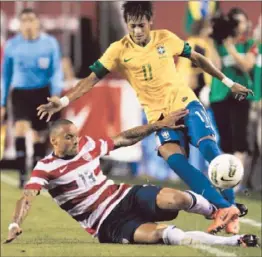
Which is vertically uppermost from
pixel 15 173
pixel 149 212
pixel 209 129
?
pixel 209 129

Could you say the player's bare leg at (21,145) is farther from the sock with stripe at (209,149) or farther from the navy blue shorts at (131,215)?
the sock with stripe at (209,149)

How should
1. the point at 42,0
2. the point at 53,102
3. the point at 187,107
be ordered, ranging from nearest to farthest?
the point at 53,102 < the point at 187,107 < the point at 42,0

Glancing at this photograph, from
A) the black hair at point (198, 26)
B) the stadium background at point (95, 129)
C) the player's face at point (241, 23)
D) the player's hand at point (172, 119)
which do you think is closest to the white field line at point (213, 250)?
the stadium background at point (95, 129)

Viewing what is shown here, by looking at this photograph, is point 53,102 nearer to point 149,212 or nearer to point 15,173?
point 149,212

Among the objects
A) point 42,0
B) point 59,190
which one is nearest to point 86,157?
point 59,190

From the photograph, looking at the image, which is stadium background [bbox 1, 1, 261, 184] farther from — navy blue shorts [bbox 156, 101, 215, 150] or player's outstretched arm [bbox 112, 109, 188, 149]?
player's outstretched arm [bbox 112, 109, 188, 149]

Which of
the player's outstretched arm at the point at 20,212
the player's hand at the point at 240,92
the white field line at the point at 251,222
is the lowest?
the white field line at the point at 251,222

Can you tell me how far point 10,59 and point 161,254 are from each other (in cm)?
487

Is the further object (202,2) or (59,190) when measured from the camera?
(202,2)

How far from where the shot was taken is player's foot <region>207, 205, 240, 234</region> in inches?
354

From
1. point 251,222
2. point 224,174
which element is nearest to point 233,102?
point 251,222

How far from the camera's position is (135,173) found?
16.0 m

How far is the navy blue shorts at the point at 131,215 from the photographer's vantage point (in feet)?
30.6

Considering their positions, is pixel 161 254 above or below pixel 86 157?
below
